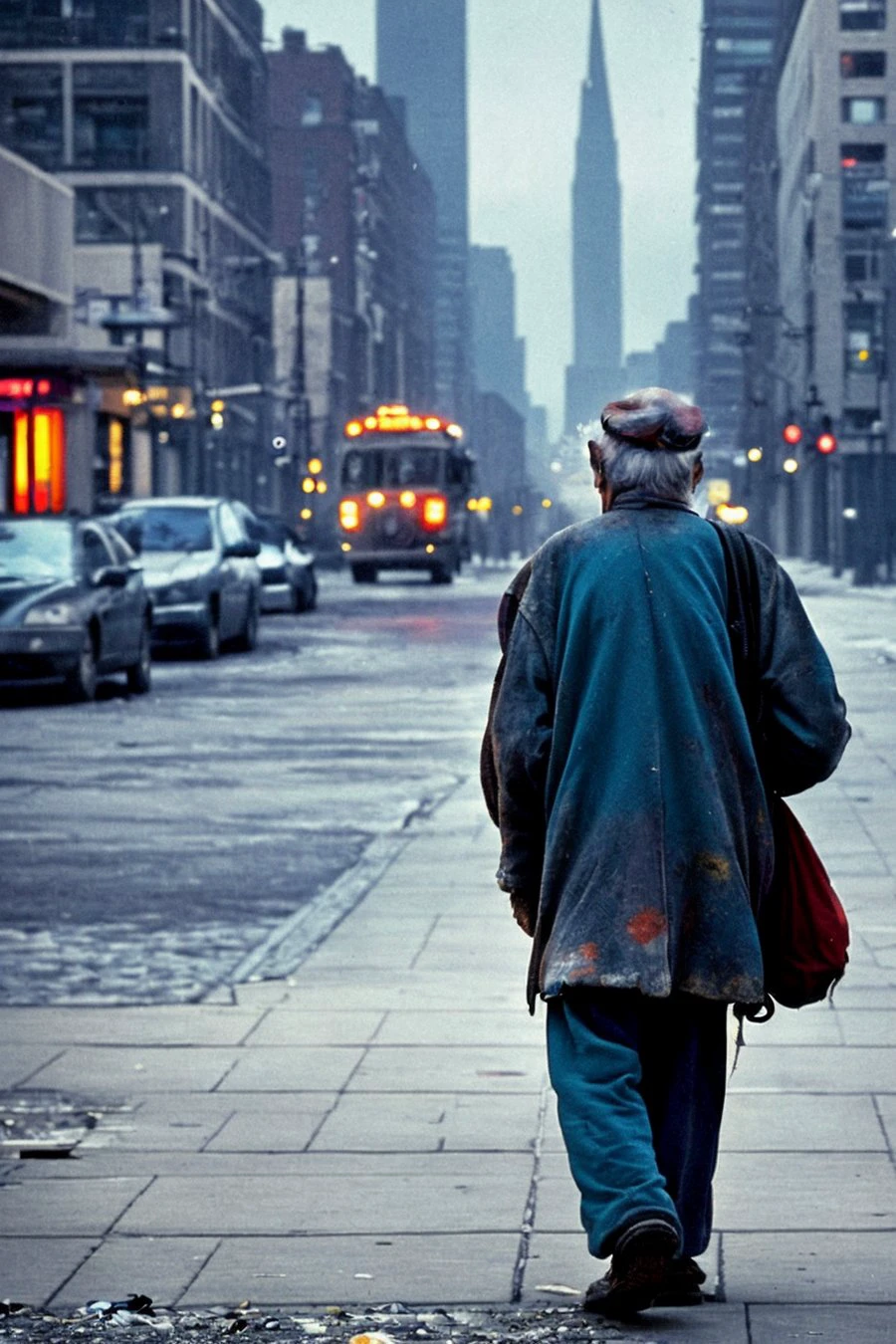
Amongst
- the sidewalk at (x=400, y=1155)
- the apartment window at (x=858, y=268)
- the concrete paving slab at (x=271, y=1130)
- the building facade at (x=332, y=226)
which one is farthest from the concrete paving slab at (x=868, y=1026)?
the building facade at (x=332, y=226)

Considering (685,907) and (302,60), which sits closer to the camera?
(685,907)

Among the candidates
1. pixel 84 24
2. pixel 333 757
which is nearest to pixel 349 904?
pixel 333 757

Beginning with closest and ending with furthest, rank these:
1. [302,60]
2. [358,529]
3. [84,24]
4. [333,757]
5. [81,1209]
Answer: [81,1209], [333,757], [358,529], [84,24], [302,60]

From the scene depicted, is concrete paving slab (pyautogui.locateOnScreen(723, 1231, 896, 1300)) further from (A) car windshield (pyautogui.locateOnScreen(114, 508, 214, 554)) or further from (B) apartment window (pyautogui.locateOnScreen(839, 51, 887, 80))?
(B) apartment window (pyautogui.locateOnScreen(839, 51, 887, 80))

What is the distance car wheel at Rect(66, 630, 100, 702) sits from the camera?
22.9 m

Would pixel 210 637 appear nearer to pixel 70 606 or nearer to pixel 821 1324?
pixel 70 606

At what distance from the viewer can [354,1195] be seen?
581 cm

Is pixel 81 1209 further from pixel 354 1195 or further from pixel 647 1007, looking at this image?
pixel 647 1007

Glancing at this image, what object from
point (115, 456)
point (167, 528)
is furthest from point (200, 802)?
Result: point (115, 456)

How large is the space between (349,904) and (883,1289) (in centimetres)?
577

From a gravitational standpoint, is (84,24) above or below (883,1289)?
above

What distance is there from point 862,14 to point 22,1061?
113m

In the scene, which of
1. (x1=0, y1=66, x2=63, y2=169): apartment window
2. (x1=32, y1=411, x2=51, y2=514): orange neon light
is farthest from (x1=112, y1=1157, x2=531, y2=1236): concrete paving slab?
(x1=0, y1=66, x2=63, y2=169): apartment window

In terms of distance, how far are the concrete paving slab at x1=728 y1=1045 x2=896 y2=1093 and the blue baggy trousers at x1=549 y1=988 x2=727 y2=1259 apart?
2.03 m
